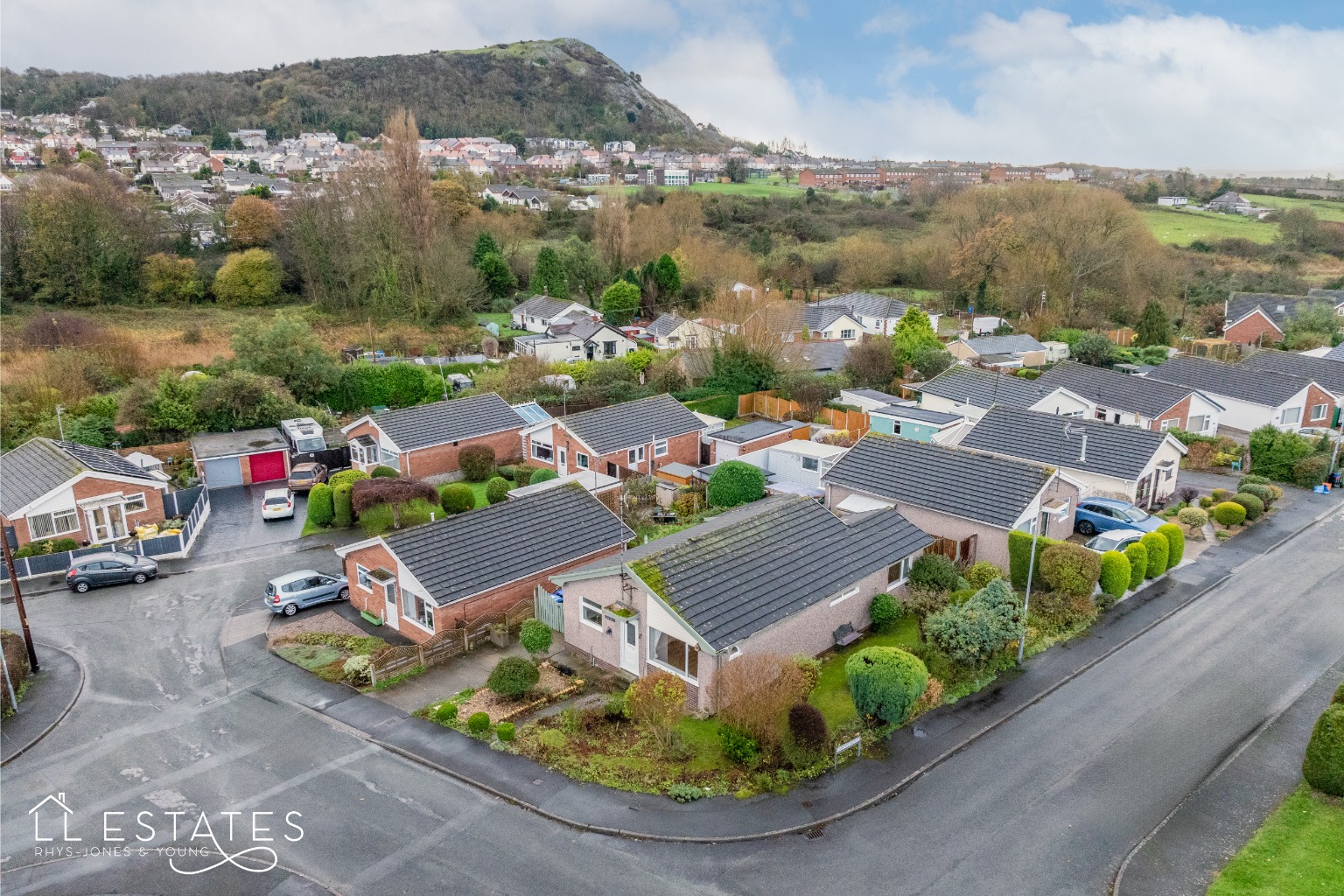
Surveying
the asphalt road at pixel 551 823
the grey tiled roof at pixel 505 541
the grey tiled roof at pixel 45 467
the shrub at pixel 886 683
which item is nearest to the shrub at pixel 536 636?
the grey tiled roof at pixel 505 541

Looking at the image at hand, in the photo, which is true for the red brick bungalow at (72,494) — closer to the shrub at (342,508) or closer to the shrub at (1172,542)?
the shrub at (342,508)

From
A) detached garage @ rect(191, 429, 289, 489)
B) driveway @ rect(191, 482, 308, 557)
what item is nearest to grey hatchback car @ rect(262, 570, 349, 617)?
driveway @ rect(191, 482, 308, 557)

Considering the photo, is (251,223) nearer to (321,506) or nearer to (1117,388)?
(321,506)

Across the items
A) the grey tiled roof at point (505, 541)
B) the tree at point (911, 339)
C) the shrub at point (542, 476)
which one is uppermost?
the tree at point (911, 339)

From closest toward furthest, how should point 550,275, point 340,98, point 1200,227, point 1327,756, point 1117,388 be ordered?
point 1327,756, point 1117,388, point 550,275, point 1200,227, point 340,98

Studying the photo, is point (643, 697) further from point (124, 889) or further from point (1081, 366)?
point (1081, 366)

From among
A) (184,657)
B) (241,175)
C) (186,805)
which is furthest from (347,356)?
(241,175)

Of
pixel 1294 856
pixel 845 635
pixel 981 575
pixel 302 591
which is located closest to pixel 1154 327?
pixel 981 575
